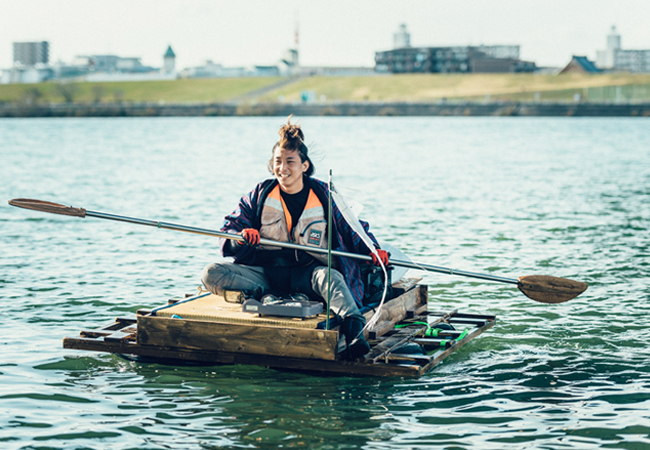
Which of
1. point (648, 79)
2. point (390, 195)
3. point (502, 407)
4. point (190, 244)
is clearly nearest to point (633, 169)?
point (390, 195)

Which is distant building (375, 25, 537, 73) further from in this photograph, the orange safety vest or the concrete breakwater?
the orange safety vest

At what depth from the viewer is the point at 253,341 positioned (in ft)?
22.1

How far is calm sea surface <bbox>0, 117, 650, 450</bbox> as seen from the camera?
5891 millimetres

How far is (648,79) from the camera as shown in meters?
115

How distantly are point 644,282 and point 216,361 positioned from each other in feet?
20.6

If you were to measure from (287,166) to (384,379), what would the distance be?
6.26 feet

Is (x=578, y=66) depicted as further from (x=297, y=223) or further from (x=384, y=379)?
(x=384, y=379)

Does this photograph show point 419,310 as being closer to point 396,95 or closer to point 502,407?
point 502,407

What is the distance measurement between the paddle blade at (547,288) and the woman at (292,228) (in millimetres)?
1450

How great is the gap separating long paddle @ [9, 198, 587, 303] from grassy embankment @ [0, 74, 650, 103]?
106291mm

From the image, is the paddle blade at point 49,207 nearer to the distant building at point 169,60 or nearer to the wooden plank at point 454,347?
the wooden plank at point 454,347

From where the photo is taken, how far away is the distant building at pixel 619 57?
17350 centimetres

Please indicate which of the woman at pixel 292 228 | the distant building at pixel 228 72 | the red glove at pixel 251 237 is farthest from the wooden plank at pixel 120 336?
the distant building at pixel 228 72

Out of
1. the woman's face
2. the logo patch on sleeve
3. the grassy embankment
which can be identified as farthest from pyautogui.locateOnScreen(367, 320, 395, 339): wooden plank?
the grassy embankment
